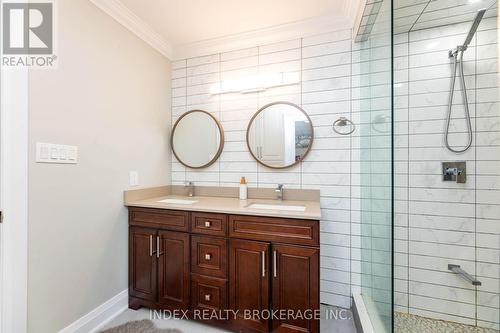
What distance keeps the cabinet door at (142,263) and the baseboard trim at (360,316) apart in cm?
145

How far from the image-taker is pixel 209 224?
1.57 metres

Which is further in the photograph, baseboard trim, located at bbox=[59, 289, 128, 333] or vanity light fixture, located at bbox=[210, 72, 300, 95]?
vanity light fixture, located at bbox=[210, 72, 300, 95]

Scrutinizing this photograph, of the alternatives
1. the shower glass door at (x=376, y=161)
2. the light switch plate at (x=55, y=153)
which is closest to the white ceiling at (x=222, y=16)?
the shower glass door at (x=376, y=161)

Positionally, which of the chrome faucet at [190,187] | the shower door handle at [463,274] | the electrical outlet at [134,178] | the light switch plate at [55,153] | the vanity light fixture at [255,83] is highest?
the vanity light fixture at [255,83]

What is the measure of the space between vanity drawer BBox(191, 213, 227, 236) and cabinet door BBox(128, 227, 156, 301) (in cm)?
37

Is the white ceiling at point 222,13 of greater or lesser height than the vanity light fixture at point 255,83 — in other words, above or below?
above

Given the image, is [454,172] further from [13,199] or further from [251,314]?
[13,199]

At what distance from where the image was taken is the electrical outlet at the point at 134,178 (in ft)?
6.15

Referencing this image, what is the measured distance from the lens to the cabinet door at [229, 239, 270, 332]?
4.72 ft

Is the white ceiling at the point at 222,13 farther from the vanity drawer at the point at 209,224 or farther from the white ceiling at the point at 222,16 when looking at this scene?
the vanity drawer at the point at 209,224

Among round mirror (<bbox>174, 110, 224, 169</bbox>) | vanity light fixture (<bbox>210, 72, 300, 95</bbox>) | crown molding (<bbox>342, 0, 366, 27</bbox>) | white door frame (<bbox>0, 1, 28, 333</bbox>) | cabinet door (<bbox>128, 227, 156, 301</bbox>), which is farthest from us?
round mirror (<bbox>174, 110, 224, 169</bbox>)

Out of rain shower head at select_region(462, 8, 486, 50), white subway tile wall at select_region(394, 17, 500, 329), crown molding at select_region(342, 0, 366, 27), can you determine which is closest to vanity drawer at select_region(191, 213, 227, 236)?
white subway tile wall at select_region(394, 17, 500, 329)

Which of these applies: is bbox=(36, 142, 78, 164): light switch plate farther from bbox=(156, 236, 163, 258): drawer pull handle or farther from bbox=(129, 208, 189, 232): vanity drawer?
bbox=(156, 236, 163, 258): drawer pull handle

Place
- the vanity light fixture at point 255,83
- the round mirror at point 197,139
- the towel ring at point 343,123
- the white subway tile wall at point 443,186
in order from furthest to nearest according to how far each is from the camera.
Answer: the round mirror at point 197,139, the vanity light fixture at point 255,83, the towel ring at point 343,123, the white subway tile wall at point 443,186
